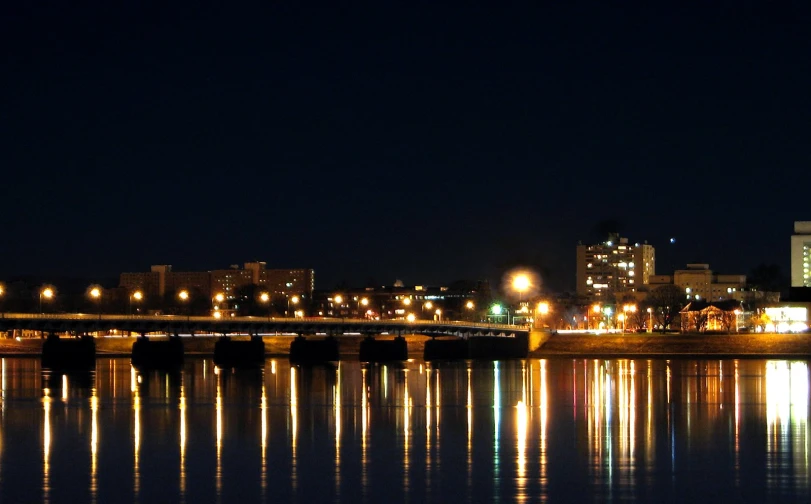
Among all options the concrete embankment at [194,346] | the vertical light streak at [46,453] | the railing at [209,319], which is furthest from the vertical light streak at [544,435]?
the concrete embankment at [194,346]

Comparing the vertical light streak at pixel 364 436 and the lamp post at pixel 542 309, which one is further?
the lamp post at pixel 542 309

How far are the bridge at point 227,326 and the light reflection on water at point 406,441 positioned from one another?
26.7 meters

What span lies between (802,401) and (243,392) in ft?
91.6

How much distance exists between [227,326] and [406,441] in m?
75.8

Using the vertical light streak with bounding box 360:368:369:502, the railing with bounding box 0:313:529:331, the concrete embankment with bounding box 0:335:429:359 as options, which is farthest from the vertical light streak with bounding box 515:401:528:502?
the concrete embankment with bounding box 0:335:429:359

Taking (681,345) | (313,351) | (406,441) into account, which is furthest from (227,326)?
(406,441)

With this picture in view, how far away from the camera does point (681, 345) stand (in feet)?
421

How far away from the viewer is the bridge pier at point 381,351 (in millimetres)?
127688

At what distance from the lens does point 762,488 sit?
34.6 m

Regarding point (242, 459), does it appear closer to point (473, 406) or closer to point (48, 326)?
point (473, 406)

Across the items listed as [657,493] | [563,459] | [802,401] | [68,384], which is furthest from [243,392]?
[657,493]

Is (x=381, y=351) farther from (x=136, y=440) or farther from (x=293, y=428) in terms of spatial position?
(x=136, y=440)

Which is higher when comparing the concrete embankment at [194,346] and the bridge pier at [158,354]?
the bridge pier at [158,354]

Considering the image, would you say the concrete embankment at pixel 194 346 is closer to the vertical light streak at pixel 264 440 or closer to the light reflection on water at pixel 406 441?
the light reflection on water at pixel 406 441
